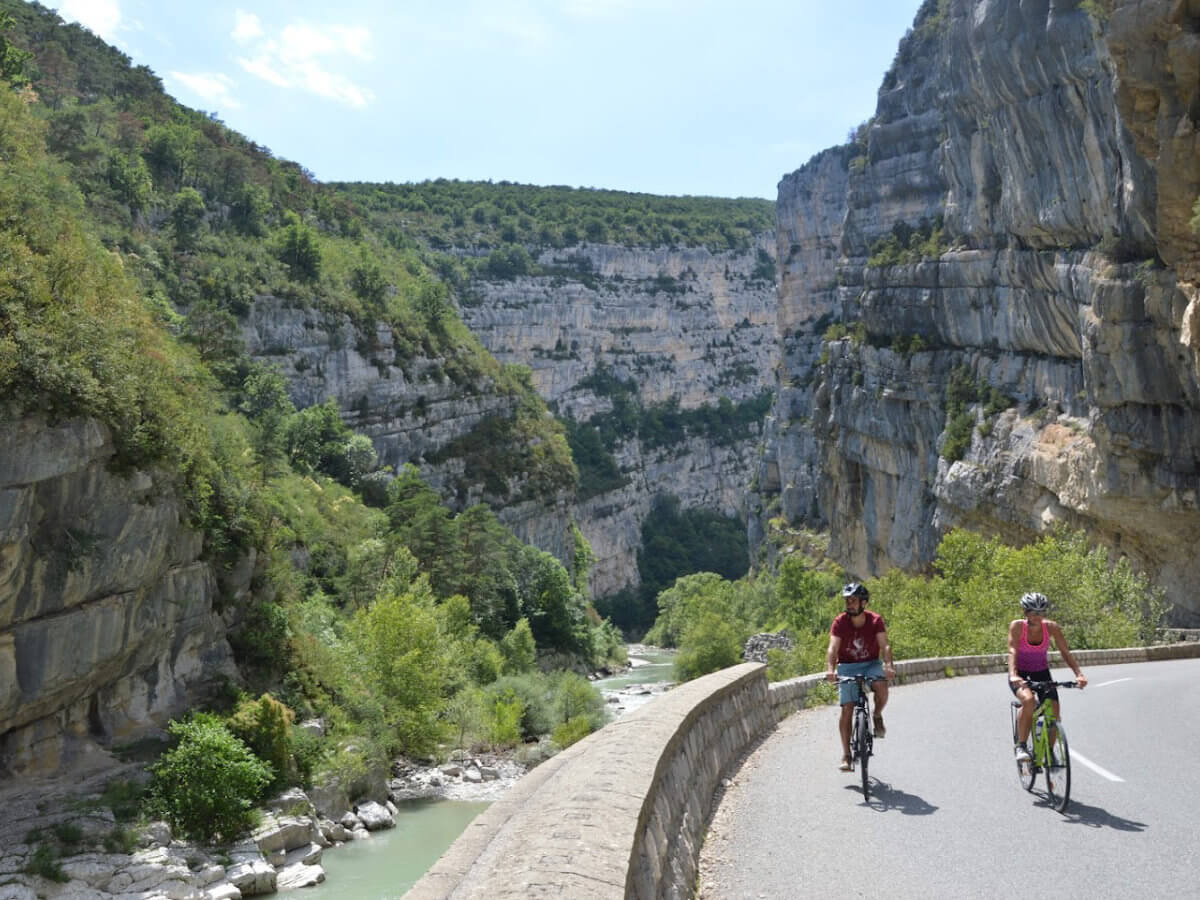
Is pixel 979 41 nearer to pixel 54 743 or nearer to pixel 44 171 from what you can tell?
pixel 44 171

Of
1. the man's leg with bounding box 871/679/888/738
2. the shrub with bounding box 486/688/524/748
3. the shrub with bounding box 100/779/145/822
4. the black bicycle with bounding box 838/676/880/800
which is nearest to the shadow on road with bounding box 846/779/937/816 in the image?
the black bicycle with bounding box 838/676/880/800

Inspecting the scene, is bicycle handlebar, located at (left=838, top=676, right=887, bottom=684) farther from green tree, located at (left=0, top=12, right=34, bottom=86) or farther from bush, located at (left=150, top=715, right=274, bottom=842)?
green tree, located at (left=0, top=12, right=34, bottom=86)

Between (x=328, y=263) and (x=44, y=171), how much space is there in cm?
3960

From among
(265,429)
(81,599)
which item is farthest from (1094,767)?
(265,429)

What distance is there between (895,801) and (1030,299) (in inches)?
1707

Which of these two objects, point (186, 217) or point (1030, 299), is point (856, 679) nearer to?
point (1030, 299)

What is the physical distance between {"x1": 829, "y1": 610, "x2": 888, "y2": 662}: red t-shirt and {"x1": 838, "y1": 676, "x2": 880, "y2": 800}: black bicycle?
0.62ft

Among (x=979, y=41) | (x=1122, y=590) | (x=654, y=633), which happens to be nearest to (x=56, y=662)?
(x=1122, y=590)

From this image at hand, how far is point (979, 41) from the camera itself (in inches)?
1844

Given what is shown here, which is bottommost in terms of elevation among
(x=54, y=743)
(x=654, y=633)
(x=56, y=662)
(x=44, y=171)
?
(x=654, y=633)

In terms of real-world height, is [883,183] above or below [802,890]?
above

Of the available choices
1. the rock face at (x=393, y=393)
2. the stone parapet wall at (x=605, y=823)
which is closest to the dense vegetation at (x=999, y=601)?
the stone parapet wall at (x=605, y=823)

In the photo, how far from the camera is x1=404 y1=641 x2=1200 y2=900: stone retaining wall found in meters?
4.65

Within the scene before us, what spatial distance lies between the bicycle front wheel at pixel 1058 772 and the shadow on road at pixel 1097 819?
11cm
